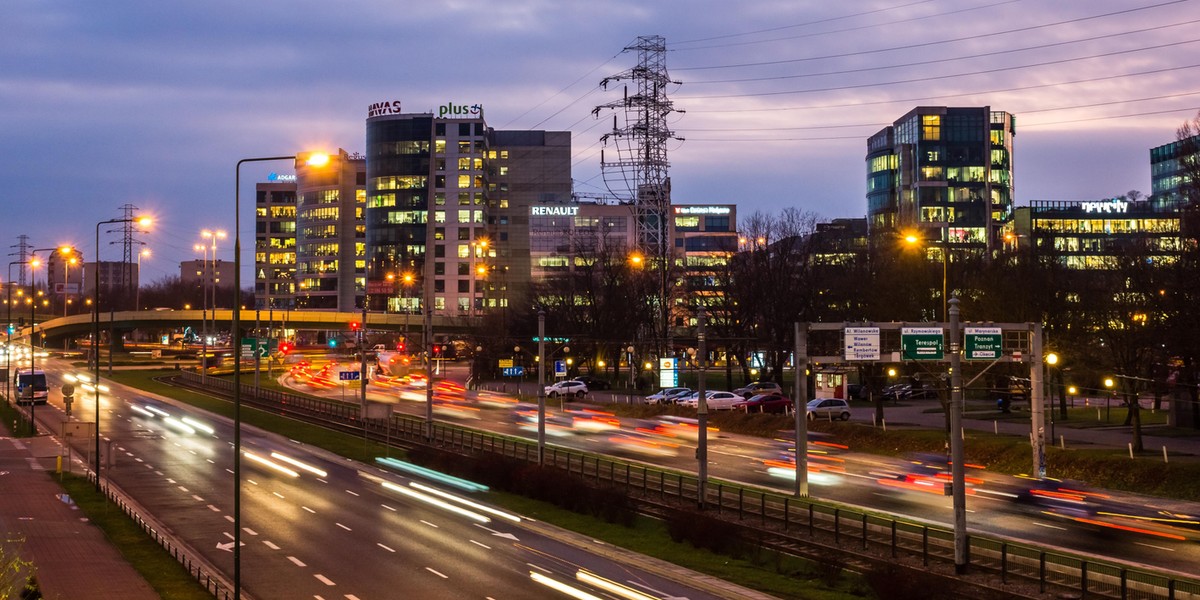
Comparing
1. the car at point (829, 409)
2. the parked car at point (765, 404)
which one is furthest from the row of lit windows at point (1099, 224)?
the car at point (829, 409)

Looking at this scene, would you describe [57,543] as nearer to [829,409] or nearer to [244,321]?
[829,409]

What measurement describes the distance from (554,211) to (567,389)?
321ft

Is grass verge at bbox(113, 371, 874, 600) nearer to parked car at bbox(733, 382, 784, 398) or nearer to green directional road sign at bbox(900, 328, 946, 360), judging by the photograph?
green directional road sign at bbox(900, 328, 946, 360)

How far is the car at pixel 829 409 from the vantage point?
68438 millimetres

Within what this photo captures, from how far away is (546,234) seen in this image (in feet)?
605

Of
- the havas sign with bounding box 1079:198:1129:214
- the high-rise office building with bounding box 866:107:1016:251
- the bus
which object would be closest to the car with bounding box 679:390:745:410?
the bus

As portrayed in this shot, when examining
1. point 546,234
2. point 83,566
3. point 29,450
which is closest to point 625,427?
point 29,450

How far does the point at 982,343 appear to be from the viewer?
140ft

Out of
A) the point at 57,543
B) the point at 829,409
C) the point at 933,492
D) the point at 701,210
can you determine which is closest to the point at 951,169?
the point at 701,210

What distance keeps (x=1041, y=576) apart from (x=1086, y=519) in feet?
42.1

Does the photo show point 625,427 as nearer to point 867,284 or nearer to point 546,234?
point 867,284

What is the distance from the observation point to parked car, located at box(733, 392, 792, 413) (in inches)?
2894

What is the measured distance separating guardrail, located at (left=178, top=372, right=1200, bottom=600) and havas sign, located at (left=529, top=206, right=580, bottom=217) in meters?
126

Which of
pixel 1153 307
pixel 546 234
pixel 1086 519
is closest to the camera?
pixel 1086 519
